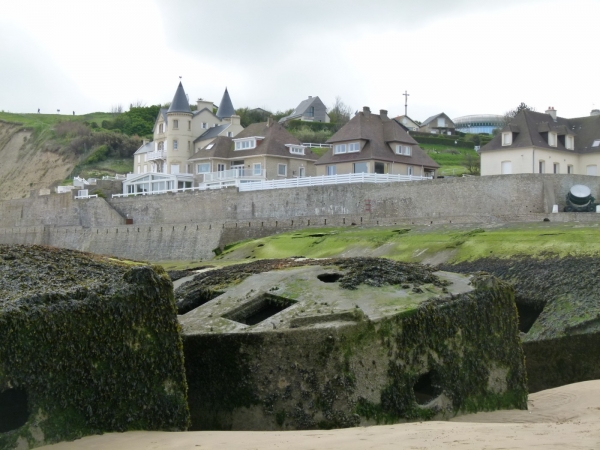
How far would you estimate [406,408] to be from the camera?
14648mm

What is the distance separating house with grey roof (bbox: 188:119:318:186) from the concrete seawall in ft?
23.9

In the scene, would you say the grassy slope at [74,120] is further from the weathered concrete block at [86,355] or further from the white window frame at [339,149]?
the weathered concrete block at [86,355]

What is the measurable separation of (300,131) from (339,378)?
3515 inches

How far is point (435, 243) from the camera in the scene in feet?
117

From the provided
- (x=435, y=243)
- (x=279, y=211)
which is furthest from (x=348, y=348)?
(x=279, y=211)

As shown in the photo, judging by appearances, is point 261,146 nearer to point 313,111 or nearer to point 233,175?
point 233,175

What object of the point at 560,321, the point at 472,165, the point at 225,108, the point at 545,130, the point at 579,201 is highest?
the point at 225,108

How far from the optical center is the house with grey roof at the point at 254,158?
2795 inches

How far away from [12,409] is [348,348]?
16.9ft

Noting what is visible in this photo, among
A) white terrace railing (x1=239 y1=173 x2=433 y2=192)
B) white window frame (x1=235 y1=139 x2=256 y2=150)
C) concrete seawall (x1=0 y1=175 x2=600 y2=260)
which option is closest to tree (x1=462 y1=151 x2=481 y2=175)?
white window frame (x1=235 y1=139 x2=256 y2=150)

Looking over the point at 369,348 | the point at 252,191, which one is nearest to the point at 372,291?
the point at 369,348

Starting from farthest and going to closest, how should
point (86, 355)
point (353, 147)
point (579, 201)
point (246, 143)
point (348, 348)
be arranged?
point (246, 143) → point (353, 147) → point (579, 201) → point (348, 348) → point (86, 355)

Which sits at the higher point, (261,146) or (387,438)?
(261,146)

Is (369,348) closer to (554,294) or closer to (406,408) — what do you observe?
(406,408)
